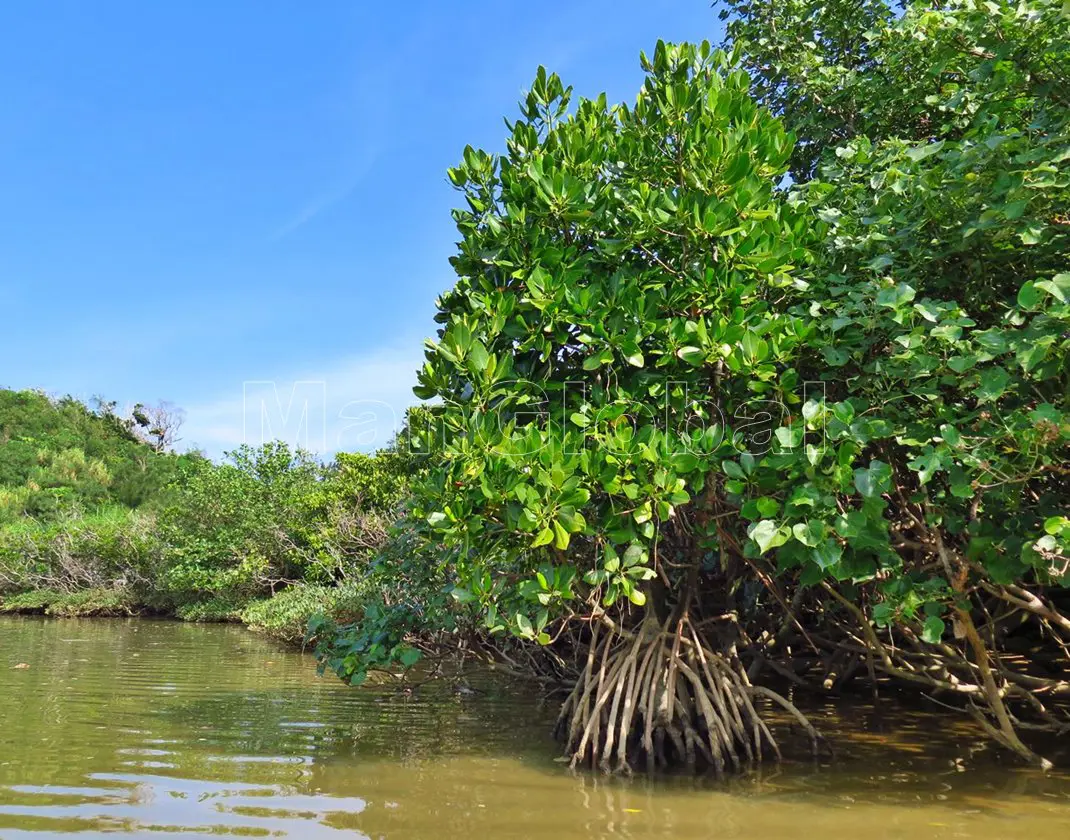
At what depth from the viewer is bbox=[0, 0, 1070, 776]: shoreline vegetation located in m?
3.78

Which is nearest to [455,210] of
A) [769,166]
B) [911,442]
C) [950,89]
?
[769,166]

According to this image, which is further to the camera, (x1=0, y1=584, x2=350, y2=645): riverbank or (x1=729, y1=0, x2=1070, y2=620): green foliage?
(x1=0, y1=584, x2=350, y2=645): riverbank

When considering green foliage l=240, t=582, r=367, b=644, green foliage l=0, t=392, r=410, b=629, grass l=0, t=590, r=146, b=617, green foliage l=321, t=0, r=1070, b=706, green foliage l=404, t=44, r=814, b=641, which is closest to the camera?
green foliage l=321, t=0, r=1070, b=706

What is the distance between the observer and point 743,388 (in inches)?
178

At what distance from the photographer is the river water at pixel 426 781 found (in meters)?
3.65

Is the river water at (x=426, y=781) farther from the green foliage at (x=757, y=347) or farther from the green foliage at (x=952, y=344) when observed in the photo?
the green foliage at (x=952, y=344)

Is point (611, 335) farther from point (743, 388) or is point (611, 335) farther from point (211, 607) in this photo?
point (211, 607)

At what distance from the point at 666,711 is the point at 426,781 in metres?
1.35

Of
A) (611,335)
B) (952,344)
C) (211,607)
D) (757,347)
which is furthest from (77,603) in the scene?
(952,344)

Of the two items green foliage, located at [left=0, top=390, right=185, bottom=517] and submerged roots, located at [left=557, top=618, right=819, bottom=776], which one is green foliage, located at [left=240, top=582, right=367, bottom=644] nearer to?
submerged roots, located at [left=557, top=618, right=819, bottom=776]

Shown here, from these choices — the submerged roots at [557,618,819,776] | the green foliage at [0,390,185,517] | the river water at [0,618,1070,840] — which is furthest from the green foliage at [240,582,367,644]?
the green foliage at [0,390,185,517]

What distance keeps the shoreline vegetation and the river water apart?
396 millimetres

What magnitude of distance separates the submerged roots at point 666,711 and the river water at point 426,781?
0.70 ft

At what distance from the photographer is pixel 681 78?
4.61 m
